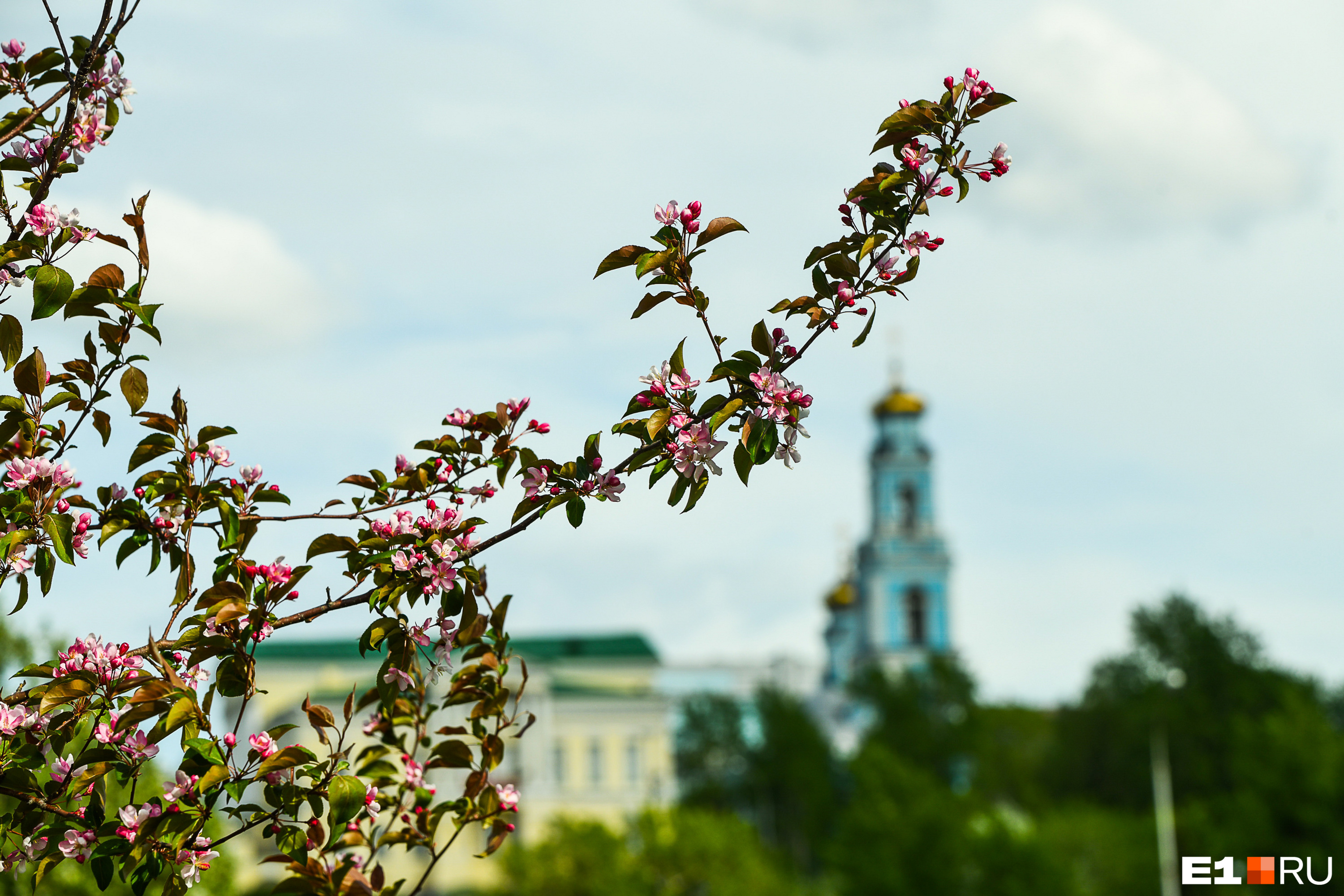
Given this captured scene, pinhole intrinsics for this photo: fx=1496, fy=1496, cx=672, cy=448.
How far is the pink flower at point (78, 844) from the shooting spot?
356 cm

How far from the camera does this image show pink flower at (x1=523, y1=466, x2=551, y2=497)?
3730 millimetres

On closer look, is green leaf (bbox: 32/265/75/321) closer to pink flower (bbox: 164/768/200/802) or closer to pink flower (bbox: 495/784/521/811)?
pink flower (bbox: 164/768/200/802)

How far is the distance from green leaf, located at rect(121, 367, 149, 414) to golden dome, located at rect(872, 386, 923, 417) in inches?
2930

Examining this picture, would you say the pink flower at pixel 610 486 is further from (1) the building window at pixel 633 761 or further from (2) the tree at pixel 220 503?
(1) the building window at pixel 633 761

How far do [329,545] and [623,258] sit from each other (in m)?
1.04

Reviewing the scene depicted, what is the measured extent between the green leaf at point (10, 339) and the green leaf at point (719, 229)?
65.9 inches

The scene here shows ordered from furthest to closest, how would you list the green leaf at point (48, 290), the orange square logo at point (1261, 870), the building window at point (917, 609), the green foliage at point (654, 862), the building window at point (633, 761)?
the building window at point (917, 609)
the building window at point (633, 761)
the green foliage at point (654, 862)
the orange square logo at point (1261, 870)
the green leaf at point (48, 290)

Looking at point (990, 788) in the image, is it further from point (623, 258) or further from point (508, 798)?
point (623, 258)

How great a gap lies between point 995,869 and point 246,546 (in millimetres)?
30715

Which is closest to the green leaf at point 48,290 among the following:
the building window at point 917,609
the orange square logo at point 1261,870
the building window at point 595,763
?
the orange square logo at point 1261,870

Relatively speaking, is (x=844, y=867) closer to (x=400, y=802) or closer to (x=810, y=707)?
(x=400, y=802)

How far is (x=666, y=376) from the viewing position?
12.1 ft

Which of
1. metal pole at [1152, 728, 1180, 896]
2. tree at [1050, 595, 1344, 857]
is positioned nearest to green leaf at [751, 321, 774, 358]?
tree at [1050, 595, 1344, 857]

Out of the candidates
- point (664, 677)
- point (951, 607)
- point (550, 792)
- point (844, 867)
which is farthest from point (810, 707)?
point (844, 867)
